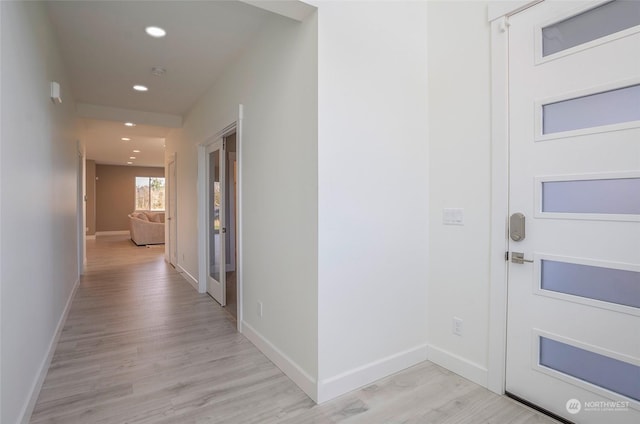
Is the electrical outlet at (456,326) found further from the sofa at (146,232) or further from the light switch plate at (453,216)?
the sofa at (146,232)

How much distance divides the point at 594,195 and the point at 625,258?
345 mm

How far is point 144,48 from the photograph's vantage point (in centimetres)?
309

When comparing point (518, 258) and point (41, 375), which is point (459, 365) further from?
point (41, 375)

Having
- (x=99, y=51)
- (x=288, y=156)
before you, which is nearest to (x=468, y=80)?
(x=288, y=156)

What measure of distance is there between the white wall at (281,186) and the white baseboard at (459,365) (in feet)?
3.43

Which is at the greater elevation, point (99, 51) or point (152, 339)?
point (99, 51)

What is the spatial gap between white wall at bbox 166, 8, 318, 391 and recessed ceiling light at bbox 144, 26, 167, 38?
28.2 inches

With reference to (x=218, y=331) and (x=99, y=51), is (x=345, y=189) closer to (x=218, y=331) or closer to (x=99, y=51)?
(x=218, y=331)

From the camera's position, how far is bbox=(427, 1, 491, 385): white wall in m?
2.21

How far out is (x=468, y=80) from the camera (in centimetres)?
229

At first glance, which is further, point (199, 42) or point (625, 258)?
point (199, 42)

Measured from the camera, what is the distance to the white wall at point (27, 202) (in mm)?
1575

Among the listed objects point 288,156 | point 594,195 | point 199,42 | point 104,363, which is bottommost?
point 104,363

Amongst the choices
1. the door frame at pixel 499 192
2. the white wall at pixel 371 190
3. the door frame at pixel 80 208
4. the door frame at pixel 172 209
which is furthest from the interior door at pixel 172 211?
the door frame at pixel 499 192
